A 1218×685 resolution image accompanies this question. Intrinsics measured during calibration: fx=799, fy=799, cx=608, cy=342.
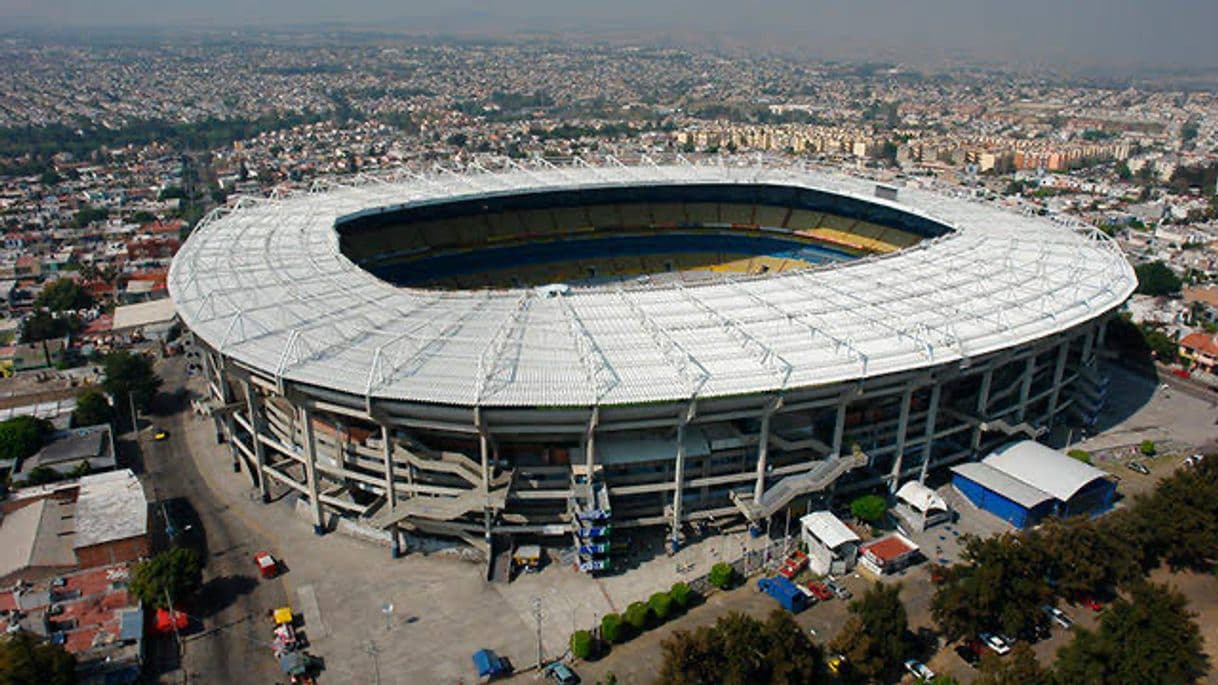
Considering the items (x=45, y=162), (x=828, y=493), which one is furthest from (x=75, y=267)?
(x=45, y=162)

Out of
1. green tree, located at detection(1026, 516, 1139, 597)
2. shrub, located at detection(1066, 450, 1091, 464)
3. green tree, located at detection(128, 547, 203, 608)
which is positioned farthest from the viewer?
shrub, located at detection(1066, 450, 1091, 464)

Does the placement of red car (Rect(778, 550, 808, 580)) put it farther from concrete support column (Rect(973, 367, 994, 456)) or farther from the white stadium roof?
concrete support column (Rect(973, 367, 994, 456))

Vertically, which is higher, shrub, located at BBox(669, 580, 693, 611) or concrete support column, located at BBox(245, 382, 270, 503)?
concrete support column, located at BBox(245, 382, 270, 503)

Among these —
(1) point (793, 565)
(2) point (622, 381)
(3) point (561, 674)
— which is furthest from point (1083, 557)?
(3) point (561, 674)

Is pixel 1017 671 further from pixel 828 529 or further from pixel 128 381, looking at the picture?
pixel 128 381

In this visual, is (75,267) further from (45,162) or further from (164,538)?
(45,162)

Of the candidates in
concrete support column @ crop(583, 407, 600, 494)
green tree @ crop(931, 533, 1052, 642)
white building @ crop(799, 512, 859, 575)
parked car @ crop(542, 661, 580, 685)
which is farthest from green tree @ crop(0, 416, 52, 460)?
green tree @ crop(931, 533, 1052, 642)
